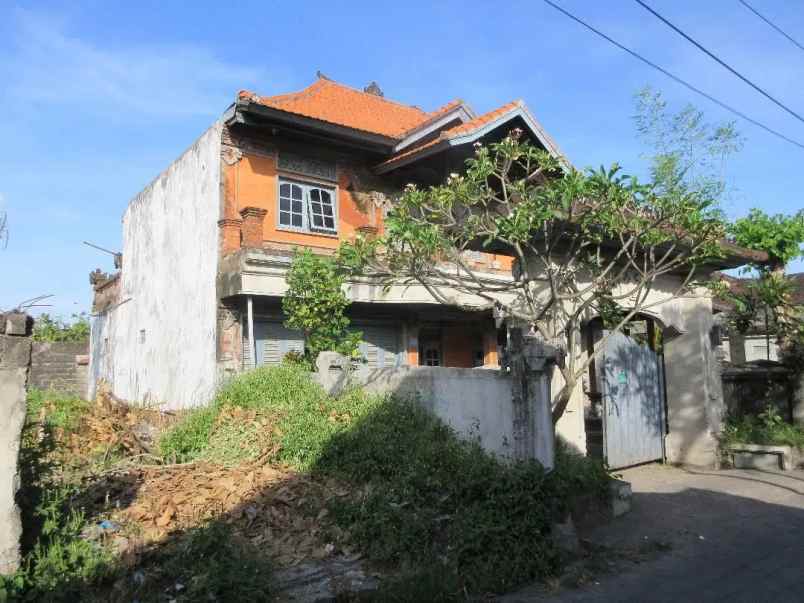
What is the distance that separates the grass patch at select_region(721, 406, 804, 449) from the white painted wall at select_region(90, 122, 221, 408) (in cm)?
878

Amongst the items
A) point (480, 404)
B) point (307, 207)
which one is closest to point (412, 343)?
point (307, 207)

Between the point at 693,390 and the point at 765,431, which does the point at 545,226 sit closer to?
the point at 693,390

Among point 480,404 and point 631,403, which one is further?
point 631,403

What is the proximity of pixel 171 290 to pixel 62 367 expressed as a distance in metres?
5.83

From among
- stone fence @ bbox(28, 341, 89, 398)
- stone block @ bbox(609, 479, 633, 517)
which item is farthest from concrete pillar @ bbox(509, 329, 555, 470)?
stone fence @ bbox(28, 341, 89, 398)

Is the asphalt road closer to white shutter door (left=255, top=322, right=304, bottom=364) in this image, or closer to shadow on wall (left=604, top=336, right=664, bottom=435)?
shadow on wall (left=604, top=336, right=664, bottom=435)

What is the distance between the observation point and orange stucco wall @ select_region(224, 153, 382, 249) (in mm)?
12453

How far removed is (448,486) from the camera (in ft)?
20.9

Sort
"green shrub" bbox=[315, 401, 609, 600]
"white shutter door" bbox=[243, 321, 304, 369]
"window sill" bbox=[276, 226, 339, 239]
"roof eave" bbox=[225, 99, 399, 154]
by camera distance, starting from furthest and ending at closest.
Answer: "window sill" bbox=[276, 226, 339, 239]
"white shutter door" bbox=[243, 321, 304, 369]
"roof eave" bbox=[225, 99, 399, 154]
"green shrub" bbox=[315, 401, 609, 600]

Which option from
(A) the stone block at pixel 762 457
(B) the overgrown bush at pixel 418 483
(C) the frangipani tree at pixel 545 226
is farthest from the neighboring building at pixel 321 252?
(B) the overgrown bush at pixel 418 483

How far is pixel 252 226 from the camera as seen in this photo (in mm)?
11492

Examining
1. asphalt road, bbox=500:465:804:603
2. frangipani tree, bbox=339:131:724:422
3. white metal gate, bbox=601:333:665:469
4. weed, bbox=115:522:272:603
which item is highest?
frangipani tree, bbox=339:131:724:422

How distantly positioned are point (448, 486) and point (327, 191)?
862cm

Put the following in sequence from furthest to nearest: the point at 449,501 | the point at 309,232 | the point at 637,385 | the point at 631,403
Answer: the point at 309,232 → the point at 637,385 → the point at 631,403 → the point at 449,501
